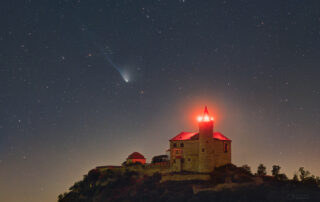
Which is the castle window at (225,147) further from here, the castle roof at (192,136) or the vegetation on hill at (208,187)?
the vegetation on hill at (208,187)

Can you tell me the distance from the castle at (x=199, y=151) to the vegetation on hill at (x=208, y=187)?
5.57 ft

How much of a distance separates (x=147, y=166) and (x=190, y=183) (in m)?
11.4

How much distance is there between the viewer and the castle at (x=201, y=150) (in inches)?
2749

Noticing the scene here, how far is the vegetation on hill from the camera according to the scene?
62.7 metres

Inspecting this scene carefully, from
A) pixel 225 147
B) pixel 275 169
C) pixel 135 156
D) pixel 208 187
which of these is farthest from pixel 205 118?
pixel 135 156

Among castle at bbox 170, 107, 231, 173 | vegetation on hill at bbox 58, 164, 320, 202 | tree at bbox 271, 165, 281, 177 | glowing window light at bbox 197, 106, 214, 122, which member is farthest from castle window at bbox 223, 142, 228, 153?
tree at bbox 271, 165, 281, 177

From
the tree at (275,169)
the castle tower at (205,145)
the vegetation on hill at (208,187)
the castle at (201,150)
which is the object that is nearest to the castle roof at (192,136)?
the castle at (201,150)

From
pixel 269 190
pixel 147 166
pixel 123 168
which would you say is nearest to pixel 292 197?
pixel 269 190

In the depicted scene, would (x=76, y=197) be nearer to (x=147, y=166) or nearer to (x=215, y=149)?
(x=147, y=166)

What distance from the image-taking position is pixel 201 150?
70125 millimetres

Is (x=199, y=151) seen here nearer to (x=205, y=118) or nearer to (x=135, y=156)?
(x=205, y=118)

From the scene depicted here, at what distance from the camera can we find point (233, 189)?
63.3 meters

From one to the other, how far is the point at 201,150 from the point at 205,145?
119 cm

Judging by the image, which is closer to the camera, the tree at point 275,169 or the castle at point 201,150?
the castle at point 201,150
